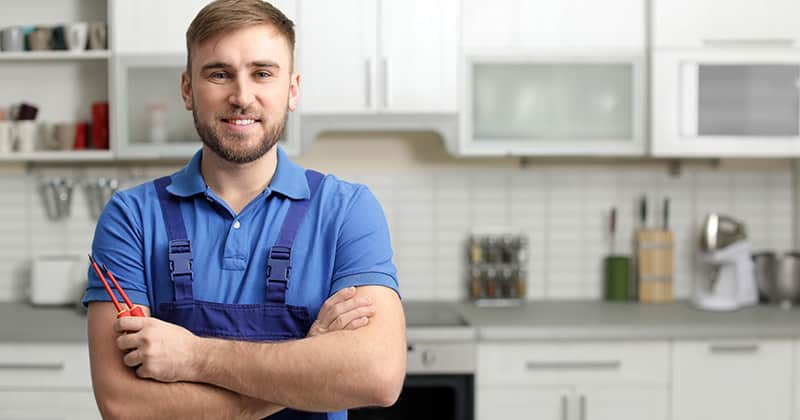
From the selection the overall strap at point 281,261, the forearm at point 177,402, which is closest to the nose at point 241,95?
the overall strap at point 281,261

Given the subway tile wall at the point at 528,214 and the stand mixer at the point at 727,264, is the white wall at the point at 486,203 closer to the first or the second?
the subway tile wall at the point at 528,214

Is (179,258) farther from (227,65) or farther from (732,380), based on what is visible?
(732,380)

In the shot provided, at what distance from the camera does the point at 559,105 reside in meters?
3.42

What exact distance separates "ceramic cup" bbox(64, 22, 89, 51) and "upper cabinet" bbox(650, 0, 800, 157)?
6.84 feet

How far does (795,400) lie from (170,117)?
94.6 inches

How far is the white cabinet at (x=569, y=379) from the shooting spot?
3.09 meters

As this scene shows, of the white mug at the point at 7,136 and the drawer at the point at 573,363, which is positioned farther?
the white mug at the point at 7,136

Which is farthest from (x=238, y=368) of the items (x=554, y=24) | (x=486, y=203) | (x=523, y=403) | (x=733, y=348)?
(x=486, y=203)

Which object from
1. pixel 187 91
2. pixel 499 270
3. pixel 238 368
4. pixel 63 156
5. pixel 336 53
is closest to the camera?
pixel 238 368

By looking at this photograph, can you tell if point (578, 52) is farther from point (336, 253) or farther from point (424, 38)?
point (336, 253)

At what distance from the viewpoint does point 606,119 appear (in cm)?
341

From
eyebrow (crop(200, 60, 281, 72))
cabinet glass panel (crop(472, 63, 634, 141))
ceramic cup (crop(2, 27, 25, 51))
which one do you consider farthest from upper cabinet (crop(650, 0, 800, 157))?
ceramic cup (crop(2, 27, 25, 51))

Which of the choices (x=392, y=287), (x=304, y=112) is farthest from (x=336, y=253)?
(x=304, y=112)

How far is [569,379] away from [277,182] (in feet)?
5.70
